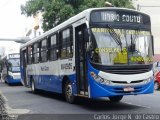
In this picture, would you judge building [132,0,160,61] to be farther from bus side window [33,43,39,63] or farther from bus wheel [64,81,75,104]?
bus wheel [64,81,75,104]

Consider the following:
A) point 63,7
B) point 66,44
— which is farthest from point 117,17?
point 63,7

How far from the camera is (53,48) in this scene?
1772cm

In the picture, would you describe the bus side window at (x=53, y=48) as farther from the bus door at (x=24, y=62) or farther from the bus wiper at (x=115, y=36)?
the bus door at (x=24, y=62)

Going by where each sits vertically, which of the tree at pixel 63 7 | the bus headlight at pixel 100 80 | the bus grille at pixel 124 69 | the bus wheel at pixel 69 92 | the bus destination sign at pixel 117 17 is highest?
the tree at pixel 63 7

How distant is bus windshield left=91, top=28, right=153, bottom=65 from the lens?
42.8ft

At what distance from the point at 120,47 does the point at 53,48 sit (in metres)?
5.06

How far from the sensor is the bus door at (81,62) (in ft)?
45.2

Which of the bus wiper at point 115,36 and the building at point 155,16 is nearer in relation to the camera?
the bus wiper at point 115,36

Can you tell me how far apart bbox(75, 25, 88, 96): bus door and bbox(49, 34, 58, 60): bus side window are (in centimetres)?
294

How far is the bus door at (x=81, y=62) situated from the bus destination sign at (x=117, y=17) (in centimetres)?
63

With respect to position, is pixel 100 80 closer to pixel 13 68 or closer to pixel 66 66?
pixel 66 66

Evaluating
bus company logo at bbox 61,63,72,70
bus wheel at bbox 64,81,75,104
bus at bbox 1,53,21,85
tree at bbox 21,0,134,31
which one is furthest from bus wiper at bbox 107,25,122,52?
bus at bbox 1,53,21,85

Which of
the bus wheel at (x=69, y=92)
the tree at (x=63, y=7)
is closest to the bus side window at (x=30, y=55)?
the bus wheel at (x=69, y=92)

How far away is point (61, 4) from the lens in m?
35.5
